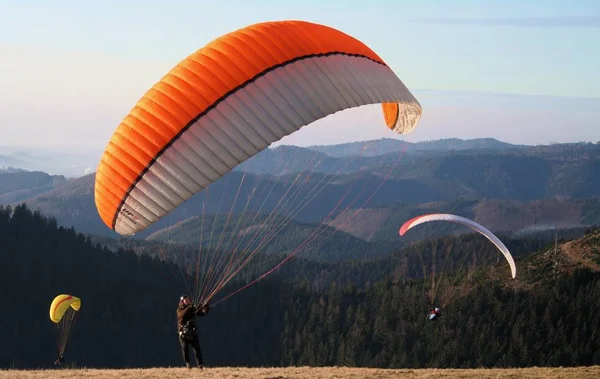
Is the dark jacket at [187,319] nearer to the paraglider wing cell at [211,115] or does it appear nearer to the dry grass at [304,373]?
the dry grass at [304,373]

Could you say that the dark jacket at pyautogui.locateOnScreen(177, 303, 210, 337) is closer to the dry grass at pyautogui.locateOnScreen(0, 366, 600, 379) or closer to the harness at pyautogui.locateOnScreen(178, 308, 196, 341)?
the harness at pyautogui.locateOnScreen(178, 308, 196, 341)

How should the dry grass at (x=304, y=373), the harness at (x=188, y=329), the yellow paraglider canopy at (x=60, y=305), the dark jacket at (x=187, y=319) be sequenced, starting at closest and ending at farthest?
the dark jacket at (x=187, y=319), the harness at (x=188, y=329), the dry grass at (x=304, y=373), the yellow paraglider canopy at (x=60, y=305)

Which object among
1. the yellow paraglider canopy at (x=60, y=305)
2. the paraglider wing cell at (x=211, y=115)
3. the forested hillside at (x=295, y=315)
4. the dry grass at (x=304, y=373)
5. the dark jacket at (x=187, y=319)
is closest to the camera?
the paraglider wing cell at (x=211, y=115)

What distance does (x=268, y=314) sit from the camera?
177 meters

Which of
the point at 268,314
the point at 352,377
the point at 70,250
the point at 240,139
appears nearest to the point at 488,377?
the point at 352,377

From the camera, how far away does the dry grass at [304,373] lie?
79.1 feet

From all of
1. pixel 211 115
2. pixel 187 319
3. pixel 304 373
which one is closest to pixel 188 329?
pixel 187 319

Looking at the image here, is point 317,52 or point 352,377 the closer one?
point 317,52

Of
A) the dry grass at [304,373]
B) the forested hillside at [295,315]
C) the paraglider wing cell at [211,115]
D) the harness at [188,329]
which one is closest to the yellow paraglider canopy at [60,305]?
the dry grass at [304,373]

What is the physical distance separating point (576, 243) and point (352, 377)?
12552 centimetres

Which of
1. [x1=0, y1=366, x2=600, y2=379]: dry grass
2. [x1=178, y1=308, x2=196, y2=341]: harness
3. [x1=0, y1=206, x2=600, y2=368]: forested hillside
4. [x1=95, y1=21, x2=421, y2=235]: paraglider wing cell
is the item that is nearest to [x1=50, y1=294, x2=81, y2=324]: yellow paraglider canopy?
[x1=0, y1=366, x2=600, y2=379]: dry grass

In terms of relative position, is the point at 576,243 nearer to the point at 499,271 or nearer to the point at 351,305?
the point at 499,271


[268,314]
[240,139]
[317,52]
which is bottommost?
[268,314]

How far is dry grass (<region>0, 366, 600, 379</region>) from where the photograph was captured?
24.1 m
